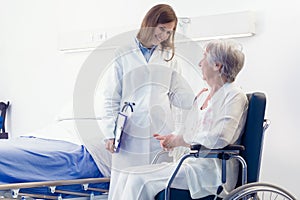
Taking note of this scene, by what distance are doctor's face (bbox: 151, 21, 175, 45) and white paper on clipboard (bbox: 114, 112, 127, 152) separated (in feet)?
1.41

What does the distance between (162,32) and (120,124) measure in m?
0.54

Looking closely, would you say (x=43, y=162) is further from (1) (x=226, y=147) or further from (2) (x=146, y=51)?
(1) (x=226, y=147)

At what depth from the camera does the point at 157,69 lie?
7.75ft

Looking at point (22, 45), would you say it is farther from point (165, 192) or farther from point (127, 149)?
point (165, 192)

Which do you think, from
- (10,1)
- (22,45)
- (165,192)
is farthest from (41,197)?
(10,1)

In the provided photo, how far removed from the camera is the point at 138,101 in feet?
7.72

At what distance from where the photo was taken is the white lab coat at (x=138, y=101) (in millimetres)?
2328

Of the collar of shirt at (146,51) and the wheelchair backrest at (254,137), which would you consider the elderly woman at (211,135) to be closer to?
the wheelchair backrest at (254,137)

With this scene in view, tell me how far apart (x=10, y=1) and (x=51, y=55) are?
2.80ft

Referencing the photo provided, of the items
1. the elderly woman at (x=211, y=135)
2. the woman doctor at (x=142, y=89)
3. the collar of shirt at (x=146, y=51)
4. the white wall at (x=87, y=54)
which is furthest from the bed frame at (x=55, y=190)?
the white wall at (x=87, y=54)

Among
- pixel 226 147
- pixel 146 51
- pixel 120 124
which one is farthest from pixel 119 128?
pixel 226 147

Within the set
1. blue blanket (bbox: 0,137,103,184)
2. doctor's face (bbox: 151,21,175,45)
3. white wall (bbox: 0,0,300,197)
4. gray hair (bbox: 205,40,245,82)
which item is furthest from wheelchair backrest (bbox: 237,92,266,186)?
blue blanket (bbox: 0,137,103,184)

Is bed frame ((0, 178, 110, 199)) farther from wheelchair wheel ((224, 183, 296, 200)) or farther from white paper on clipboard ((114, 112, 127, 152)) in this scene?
wheelchair wheel ((224, 183, 296, 200))

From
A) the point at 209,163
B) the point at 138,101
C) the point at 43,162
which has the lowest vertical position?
the point at 43,162
